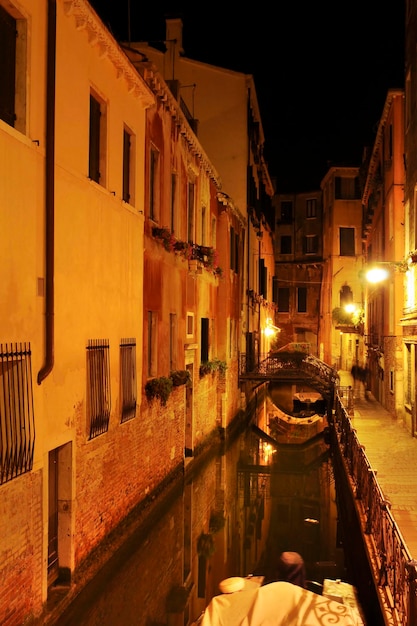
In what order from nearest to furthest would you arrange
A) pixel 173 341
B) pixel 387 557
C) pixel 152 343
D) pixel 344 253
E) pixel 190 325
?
pixel 387 557 → pixel 152 343 → pixel 173 341 → pixel 190 325 → pixel 344 253

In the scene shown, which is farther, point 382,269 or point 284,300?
point 284,300

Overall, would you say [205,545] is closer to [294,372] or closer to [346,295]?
[294,372]

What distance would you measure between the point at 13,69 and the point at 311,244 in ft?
125

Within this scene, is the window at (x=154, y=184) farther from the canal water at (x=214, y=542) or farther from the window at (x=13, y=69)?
the canal water at (x=214, y=542)

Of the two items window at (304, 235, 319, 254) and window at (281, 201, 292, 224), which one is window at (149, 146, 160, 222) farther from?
window at (281, 201, 292, 224)

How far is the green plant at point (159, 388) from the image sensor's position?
10.5 meters

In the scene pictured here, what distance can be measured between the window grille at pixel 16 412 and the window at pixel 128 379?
3.12 metres

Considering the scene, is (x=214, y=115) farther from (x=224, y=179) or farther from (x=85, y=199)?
(x=85, y=199)

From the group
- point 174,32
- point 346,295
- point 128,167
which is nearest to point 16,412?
point 128,167

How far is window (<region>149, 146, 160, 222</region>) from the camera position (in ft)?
37.0

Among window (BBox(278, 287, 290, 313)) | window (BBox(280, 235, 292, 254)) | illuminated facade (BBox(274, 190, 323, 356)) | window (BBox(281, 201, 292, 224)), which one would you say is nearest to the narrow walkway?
illuminated facade (BBox(274, 190, 323, 356))

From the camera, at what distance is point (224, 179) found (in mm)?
24125

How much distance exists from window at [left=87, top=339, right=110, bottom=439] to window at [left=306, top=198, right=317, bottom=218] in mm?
36496

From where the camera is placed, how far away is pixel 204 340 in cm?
1698
